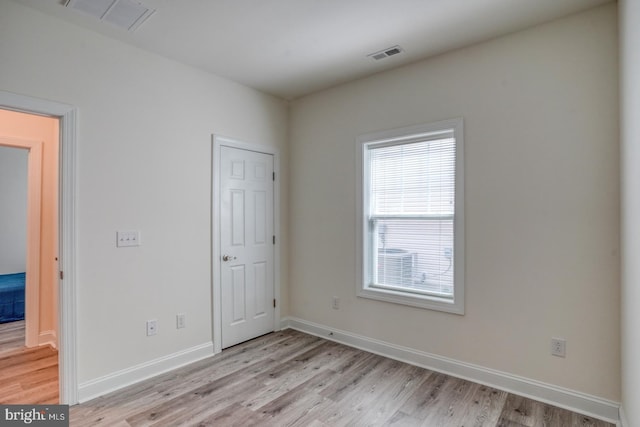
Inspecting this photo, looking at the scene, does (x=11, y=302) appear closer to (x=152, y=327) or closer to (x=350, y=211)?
(x=152, y=327)

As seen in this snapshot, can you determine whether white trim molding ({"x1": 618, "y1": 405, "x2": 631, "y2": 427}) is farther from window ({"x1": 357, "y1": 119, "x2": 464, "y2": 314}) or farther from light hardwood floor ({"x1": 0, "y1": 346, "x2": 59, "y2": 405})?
light hardwood floor ({"x1": 0, "y1": 346, "x2": 59, "y2": 405})

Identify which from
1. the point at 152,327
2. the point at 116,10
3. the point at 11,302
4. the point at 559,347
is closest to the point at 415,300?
the point at 559,347

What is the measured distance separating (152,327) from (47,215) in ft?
6.03

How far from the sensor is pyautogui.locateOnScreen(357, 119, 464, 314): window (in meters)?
2.86

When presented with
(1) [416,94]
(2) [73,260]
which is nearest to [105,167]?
(2) [73,260]

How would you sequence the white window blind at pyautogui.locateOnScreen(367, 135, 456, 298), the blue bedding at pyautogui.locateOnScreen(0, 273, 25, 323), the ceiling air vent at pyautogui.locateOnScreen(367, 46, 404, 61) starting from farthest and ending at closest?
the blue bedding at pyautogui.locateOnScreen(0, 273, 25, 323)
the white window blind at pyautogui.locateOnScreen(367, 135, 456, 298)
the ceiling air vent at pyautogui.locateOnScreen(367, 46, 404, 61)

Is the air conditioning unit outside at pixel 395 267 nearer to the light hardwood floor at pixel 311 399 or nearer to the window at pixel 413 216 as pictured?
the window at pixel 413 216

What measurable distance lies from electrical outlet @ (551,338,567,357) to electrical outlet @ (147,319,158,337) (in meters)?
3.10

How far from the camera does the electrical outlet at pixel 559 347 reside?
93.1 inches

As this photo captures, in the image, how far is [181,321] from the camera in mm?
3062

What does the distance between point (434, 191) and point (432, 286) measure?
0.85m

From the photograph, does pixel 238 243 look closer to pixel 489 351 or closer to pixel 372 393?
pixel 372 393

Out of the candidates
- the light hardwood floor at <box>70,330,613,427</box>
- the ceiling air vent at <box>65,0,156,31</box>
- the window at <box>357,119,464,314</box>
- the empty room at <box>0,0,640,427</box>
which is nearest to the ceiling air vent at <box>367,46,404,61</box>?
the empty room at <box>0,0,640,427</box>

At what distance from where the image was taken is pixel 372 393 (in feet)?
8.41
